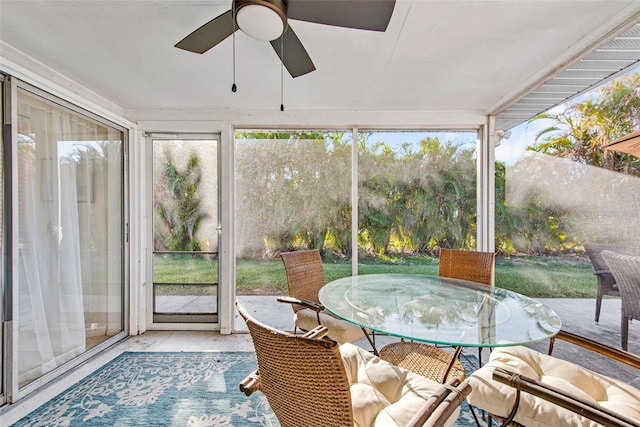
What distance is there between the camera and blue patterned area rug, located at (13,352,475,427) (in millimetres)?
1735

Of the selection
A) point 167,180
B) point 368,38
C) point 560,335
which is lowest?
point 560,335

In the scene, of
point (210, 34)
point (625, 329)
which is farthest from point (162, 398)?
point (625, 329)

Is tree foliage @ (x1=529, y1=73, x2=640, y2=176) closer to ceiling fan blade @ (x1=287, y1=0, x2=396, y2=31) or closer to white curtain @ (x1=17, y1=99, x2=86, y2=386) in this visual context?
ceiling fan blade @ (x1=287, y1=0, x2=396, y2=31)

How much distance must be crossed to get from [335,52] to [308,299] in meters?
1.93

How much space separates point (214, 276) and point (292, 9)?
9.01 feet

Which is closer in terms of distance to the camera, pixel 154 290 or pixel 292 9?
pixel 292 9

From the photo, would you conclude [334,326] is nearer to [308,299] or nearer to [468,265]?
[308,299]

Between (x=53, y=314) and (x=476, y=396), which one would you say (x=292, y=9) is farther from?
(x=53, y=314)

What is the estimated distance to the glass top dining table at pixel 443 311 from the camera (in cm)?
130

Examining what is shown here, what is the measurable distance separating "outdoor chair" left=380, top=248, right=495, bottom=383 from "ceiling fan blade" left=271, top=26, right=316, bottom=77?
189 centimetres

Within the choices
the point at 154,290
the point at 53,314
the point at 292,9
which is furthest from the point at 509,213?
the point at 53,314

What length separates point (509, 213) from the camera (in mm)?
2824

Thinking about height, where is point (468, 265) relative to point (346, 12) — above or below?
below

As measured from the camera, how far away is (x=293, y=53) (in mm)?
1668
